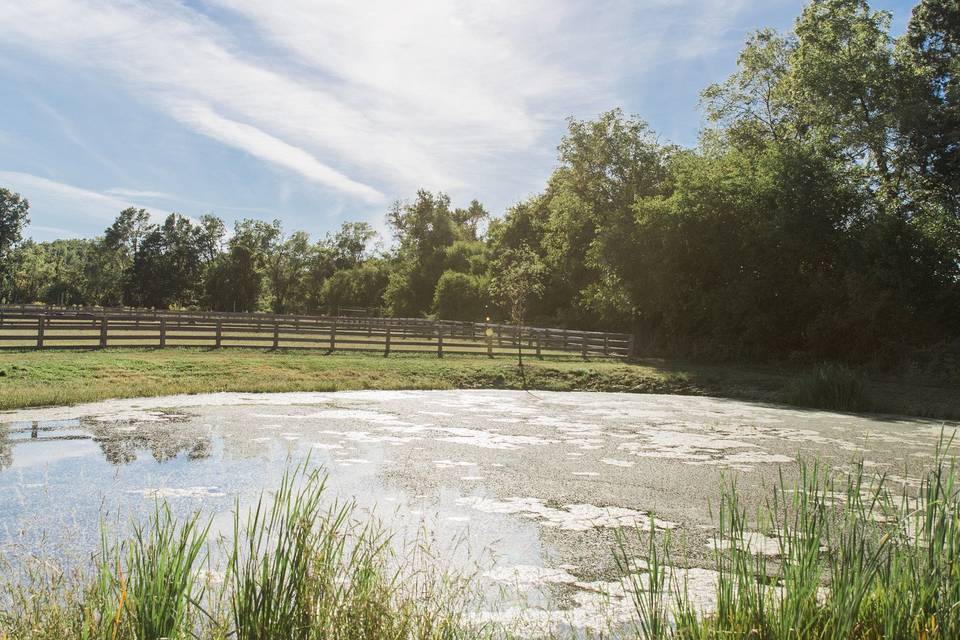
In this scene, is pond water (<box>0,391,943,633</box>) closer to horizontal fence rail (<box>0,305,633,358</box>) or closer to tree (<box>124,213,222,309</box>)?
horizontal fence rail (<box>0,305,633,358</box>)

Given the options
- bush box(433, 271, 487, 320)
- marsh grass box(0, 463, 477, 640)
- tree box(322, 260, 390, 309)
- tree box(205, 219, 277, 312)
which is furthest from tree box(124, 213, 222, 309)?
marsh grass box(0, 463, 477, 640)

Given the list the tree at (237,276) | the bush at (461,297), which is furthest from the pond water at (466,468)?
the tree at (237,276)

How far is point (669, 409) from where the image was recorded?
648 inches

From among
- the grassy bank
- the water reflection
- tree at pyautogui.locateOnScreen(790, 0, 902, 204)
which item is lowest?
the water reflection

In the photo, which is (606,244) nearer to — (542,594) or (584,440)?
(584,440)

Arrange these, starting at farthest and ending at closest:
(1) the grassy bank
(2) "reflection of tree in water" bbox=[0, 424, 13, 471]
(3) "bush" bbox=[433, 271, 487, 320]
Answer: (3) "bush" bbox=[433, 271, 487, 320] < (1) the grassy bank < (2) "reflection of tree in water" bbox=[0, 424, 13, 471]

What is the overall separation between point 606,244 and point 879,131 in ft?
39.1

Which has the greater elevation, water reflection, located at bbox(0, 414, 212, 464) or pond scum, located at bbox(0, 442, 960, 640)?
pond scum, located at bbox(0, 442, 960, 640)

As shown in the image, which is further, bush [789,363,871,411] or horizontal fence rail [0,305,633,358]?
horizontal fence rail [0,305,633,358]

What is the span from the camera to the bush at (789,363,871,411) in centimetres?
1777

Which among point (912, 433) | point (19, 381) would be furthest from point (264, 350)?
point (912, 433)

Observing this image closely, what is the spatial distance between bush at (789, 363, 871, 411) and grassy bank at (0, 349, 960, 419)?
0.03m

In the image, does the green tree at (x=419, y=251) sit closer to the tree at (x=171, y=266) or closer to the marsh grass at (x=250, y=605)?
the tree at (x=171, y=266)

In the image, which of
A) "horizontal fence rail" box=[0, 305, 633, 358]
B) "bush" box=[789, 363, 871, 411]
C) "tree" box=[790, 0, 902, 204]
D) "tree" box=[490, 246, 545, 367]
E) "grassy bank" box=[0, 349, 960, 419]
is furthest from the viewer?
"tree" box=[490, 246, 545, 367]
